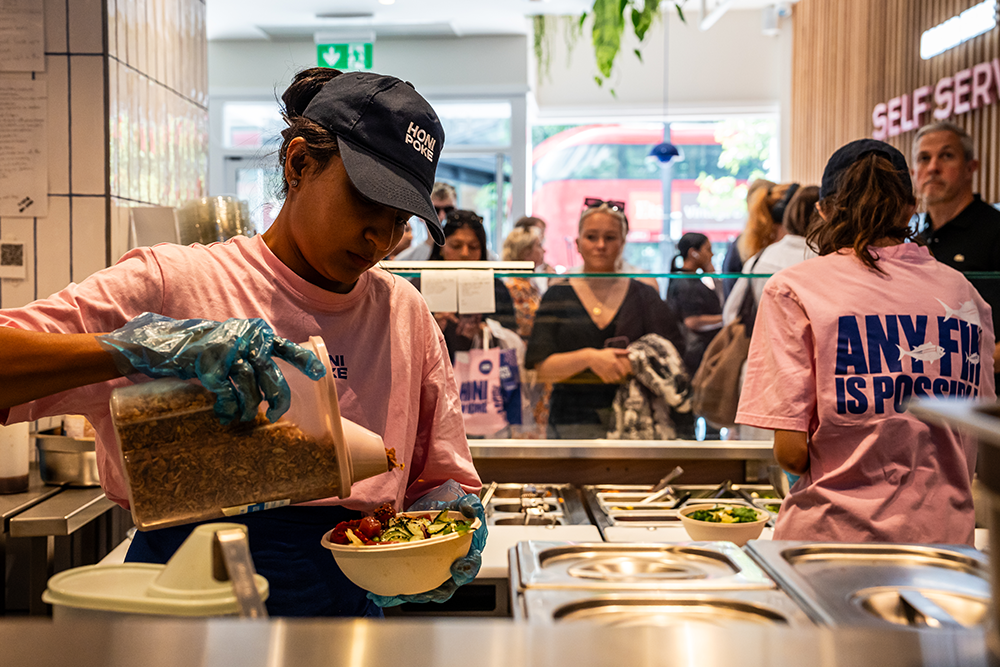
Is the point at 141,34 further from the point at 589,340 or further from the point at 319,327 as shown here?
the point at 319,327

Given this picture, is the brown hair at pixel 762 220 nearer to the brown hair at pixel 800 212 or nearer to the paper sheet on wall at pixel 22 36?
the brown hair at pixel 800 212

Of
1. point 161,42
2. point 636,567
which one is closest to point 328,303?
point 636,567

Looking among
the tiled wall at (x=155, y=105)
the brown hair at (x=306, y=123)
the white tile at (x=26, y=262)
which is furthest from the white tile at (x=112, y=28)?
the brown hair at (x=306, y=123)

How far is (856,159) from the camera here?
5.87 ft

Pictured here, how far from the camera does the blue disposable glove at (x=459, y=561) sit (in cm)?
128

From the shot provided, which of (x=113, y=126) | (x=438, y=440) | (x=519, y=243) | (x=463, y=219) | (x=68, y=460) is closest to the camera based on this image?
(x=438, y=440)

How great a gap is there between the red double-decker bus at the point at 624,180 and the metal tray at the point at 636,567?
26.8 feet

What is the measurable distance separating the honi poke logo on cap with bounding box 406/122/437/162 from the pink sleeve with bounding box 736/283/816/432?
2.74 ft

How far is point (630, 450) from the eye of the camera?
2559 millimetres

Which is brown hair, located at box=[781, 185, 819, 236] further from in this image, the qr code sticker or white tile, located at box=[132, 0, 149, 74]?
the qr code sticker

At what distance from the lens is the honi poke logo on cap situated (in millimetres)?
1229

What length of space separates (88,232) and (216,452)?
1.96 m

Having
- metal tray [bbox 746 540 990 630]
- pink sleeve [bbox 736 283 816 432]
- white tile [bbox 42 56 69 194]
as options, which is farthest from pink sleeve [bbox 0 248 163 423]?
white tile [bbox 42 56 69 194]

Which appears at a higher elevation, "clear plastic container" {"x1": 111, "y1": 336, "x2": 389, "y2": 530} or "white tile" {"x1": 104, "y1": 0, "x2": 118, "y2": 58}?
"white tile" {"x1": 104, "y1": 0, "x2": 118, "y2": 58}
